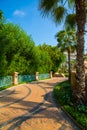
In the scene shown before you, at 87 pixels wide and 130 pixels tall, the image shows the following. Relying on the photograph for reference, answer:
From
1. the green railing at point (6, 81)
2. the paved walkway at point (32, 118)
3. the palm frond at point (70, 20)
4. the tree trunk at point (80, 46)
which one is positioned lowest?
the paved walkway at point (32, 118)

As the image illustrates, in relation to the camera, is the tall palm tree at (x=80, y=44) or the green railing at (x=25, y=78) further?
the green railing at (x=25, y=78)

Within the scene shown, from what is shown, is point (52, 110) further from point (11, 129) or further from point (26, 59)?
point (26, 59)

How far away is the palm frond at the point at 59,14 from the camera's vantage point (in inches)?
644

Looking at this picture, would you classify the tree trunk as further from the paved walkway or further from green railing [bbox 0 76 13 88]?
green railing [bbox 0 76 13 88]

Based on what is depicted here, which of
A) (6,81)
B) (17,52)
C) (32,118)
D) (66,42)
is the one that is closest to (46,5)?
(32,118)

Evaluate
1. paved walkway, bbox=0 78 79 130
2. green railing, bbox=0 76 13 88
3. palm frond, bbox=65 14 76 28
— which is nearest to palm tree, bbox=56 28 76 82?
green railing, bbox=0 76 13 88

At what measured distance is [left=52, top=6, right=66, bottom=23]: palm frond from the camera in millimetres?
16359

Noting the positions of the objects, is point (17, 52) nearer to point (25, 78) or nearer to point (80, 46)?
point (25, 78)

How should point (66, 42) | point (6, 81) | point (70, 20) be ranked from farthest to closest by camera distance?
1. point (66, 42)
2. point (6, 81)
3. point (70, 20)

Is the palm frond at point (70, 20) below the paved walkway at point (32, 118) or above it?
above

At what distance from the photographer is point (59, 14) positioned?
16.5 m

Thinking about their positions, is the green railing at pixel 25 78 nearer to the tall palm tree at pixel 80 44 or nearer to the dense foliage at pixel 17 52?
the dense foliage at pixel 17 52

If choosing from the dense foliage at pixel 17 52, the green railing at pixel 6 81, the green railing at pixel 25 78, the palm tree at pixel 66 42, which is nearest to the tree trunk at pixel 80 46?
the dense foliage at pixel 17 52

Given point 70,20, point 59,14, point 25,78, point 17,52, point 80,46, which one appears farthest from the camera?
point 25,78
